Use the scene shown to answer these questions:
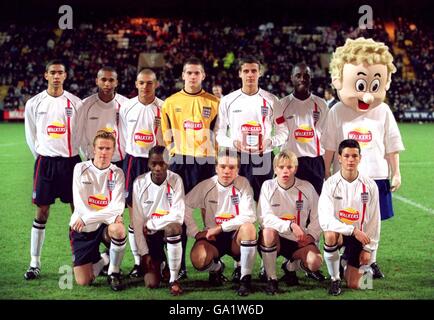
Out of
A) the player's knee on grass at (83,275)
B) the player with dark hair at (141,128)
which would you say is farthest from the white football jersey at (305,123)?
the player's knee on grass at (83,275)

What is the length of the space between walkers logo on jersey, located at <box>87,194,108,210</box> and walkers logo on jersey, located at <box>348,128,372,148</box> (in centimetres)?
206

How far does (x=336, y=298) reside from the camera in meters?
4.62

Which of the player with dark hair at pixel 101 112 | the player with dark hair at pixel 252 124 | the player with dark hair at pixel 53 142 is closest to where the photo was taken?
the player with dark hair at pixel 252 124

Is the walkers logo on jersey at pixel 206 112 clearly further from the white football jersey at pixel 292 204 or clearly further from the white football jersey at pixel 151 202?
the white football jersey at pixel 292 204

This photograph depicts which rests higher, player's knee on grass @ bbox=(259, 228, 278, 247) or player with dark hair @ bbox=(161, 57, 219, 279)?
player with dark hair @ bbox=(161, 57, 219, 279)

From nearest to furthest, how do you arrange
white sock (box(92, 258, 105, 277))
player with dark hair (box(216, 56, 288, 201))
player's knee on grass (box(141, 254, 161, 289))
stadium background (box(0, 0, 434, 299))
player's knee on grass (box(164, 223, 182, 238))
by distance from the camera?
player's knee on grass (box(164, 223, 182, 238)) → player's knee on grass (box(141, 254, 161, 289)) → white sock (box(92, 258, 105, 277)) → player with dark hair (box(216, 56, 288, 201)) → stadium background (box(0, 0, 434, 299))

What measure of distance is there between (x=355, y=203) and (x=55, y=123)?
2.59 meters

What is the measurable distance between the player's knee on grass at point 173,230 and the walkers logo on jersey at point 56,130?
1.40 metres

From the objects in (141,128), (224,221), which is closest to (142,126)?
(141,128)

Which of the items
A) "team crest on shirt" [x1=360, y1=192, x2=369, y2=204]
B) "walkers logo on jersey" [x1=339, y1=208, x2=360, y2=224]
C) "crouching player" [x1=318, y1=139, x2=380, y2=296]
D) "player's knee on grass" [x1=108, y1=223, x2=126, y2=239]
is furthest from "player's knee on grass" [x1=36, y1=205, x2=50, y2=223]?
"team crest on shirt" [x1=360, y1=192, x2=369, y2=204]

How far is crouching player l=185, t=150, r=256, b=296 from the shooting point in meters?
4.76

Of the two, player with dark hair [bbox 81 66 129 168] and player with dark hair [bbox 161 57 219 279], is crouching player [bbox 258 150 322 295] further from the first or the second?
player with dark hair [bbox 81 66 129 168]

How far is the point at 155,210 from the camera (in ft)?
16.3

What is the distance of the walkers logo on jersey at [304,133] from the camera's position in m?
5.55
